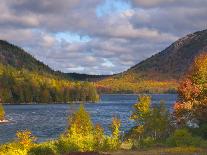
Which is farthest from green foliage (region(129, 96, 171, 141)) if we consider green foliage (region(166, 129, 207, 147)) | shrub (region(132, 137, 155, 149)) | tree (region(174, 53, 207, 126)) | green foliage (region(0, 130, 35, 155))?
green foliage (region(0, 130, 35, 155))

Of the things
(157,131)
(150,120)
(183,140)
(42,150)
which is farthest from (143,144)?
(42,150)

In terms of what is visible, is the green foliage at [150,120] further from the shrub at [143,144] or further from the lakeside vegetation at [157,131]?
the shrub at [143,144]

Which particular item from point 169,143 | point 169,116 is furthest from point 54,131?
point 169,143

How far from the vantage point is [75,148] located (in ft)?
126

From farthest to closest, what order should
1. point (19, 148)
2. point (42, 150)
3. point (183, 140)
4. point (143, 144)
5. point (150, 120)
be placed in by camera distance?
point (150, 120) → point (143, 144) → point (183, 140) → point (19, 148) → point (42, 150)

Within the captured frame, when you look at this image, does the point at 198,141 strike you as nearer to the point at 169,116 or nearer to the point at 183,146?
the point at 183,146

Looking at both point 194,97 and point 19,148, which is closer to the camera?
point 19,148

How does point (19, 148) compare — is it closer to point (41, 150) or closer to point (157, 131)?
point (41, 150)

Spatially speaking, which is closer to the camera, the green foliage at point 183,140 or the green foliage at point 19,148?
the green foliage at point 19,148

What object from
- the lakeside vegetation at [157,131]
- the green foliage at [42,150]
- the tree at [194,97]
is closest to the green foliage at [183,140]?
the lakeside vegetation at [157,131]

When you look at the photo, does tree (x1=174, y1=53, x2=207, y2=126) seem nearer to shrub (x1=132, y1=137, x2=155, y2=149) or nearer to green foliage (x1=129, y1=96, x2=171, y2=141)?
green foliage (x1=129, y1=96, x2=171, y2=141)

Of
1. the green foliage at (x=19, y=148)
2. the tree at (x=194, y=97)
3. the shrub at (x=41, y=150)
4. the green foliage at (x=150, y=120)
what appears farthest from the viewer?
the green foliage at (x=150, y=120)

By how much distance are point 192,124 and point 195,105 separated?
12.9 ft

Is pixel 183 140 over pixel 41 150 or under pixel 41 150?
over
